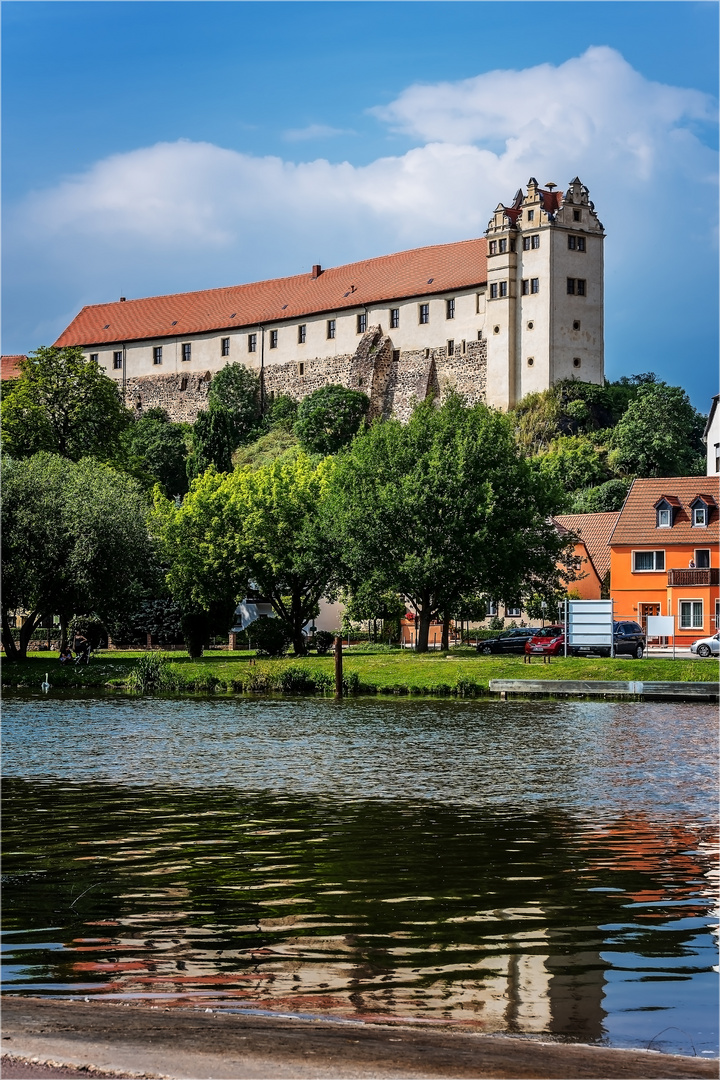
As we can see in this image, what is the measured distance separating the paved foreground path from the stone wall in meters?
98.1

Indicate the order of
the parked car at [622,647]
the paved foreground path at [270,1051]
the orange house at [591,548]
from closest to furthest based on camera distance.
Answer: the paved foreground path at [270,1051]
the parked car at [622,647]
the orange house at [591,548]

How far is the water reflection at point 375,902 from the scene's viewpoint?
8.52m

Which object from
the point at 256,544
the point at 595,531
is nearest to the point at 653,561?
the point at 595,531

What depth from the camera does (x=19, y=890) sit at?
39.3 feet

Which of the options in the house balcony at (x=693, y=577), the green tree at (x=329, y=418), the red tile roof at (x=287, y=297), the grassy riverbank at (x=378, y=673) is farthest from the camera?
the red tile roof at (x=287, y=297)

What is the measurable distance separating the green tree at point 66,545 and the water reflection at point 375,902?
28407 millimetres

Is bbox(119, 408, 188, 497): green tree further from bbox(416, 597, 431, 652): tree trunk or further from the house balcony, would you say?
bbox(416, 597, 431, 652): tree trunk

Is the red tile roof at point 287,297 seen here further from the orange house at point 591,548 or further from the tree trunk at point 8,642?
the tree trunk at point 8,642

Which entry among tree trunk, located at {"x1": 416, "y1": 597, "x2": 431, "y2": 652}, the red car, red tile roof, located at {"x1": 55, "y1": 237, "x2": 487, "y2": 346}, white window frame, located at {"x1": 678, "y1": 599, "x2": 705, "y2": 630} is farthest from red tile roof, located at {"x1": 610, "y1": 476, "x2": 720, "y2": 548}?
red tile roof, located at {"x1": 55, "y1": 237, "x2": 487, "y2": 346}

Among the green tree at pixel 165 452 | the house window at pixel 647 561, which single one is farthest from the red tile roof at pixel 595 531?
the green tree at pixel 165 452

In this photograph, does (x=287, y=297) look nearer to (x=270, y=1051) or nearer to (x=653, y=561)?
(x=653, y=561)

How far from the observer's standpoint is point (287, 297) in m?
129

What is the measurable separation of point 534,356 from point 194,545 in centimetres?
5457

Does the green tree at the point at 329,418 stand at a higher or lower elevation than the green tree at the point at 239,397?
lower
